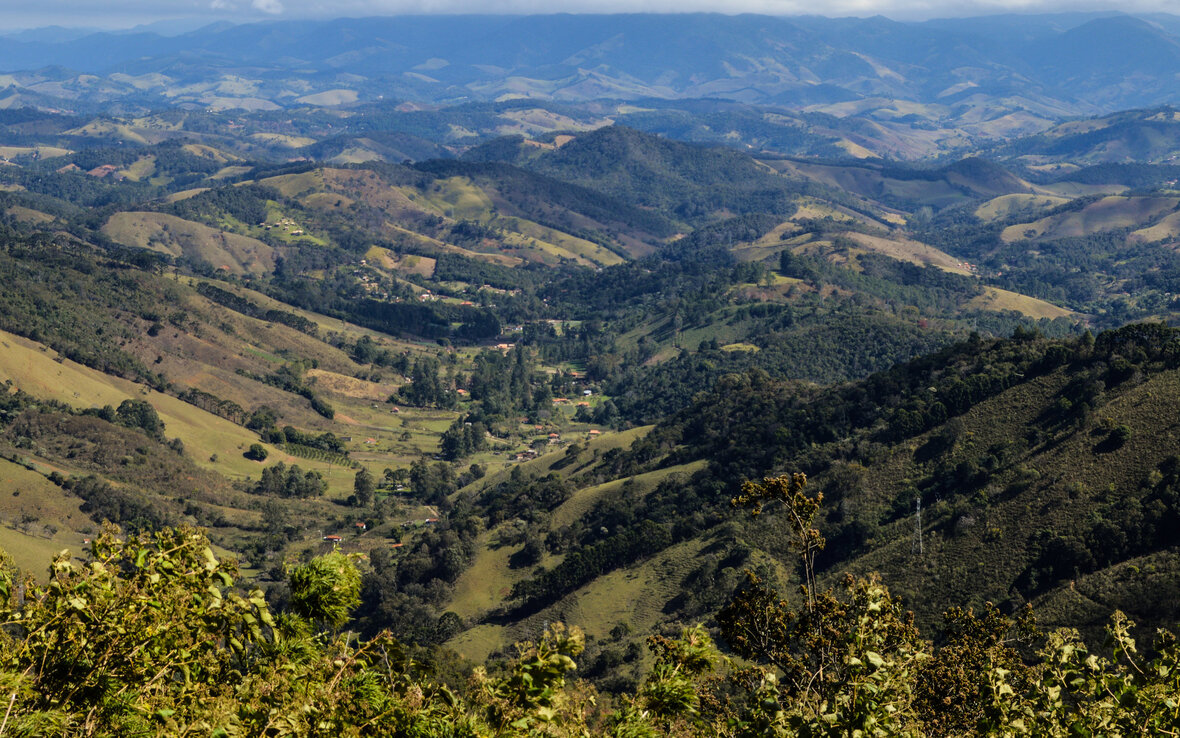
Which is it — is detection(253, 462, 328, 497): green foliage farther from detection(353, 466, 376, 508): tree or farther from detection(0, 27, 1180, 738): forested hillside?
detection(353, 466, 376, 508): tree

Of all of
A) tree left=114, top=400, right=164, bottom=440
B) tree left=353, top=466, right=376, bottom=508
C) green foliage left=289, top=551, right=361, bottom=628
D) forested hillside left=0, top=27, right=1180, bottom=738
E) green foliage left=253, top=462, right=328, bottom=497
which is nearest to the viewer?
forested hillside left=0, top=27, right=1180, bottom=738

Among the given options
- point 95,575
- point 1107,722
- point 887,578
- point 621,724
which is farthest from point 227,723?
point 887,578

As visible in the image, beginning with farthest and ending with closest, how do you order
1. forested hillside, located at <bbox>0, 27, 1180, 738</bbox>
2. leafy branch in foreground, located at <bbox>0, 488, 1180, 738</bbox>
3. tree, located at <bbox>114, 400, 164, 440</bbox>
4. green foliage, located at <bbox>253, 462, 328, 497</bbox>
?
tree, located at <bbox>114, 400, 164, 440</bbox> < green foliage, located at <bbox>253, 462, 328, 497</bbox> < forested hillside, located at <bbox>0, 27, 1180, 738</bbox> < leafy branch in foreground, located at <bbox>0, 488, 1180, 738</bbox>

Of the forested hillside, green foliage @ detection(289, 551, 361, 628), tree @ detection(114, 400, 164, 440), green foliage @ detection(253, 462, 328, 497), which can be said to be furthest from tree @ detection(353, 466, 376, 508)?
green foliage @ detection(289, 551, 361, 628)

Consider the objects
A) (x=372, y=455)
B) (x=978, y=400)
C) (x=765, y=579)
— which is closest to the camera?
(x=765, y=579)

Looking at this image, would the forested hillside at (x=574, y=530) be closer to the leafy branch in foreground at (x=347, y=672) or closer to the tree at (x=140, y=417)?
the leafy branch in foreground at (x=347, y=672)

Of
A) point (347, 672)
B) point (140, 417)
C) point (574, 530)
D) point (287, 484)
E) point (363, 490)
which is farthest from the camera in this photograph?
point (140, 417)

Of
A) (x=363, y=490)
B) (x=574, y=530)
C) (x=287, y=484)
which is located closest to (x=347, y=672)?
(x=574, y=530)

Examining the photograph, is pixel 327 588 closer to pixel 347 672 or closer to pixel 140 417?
pixel 347 672

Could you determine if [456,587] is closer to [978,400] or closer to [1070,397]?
[978,400]

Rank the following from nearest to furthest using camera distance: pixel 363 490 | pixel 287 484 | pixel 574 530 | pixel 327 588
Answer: pixel 327 588, pixel 574 530, pixel 363 490, pixel 287 484

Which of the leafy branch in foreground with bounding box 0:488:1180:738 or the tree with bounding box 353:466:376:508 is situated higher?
the leafy branch in foreground with bounding box 0:488:1180:738
